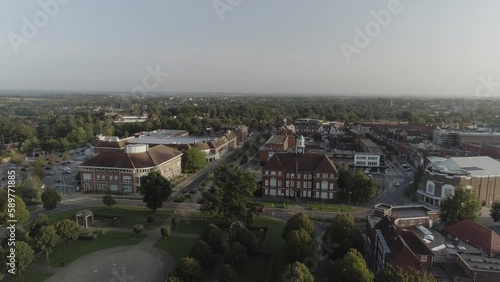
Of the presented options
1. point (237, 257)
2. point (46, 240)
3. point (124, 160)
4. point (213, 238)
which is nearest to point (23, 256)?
point (46, 240)

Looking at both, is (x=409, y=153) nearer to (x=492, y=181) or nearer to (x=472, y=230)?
(x=492, y=181)

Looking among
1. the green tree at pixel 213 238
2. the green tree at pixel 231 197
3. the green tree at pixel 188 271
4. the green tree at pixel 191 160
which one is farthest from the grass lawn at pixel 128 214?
the green tree at pixel 191 160

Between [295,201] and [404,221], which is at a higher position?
[404,221]

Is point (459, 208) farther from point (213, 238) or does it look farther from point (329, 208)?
point (213, 238)

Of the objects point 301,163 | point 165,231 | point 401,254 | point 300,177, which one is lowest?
point 165,231

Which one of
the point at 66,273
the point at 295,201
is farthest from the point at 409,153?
the point at 66,273

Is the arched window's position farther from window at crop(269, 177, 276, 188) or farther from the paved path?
the paved path

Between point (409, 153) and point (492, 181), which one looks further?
point (409, 153)
